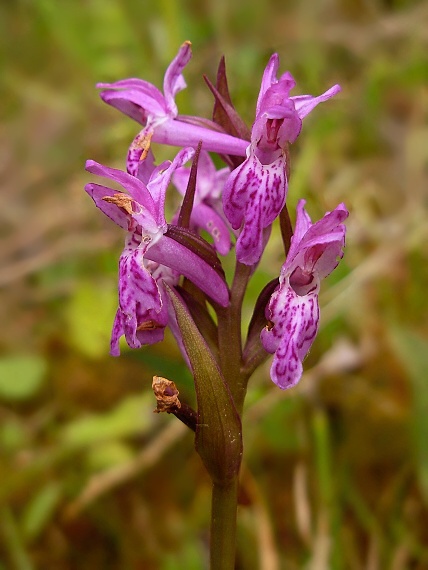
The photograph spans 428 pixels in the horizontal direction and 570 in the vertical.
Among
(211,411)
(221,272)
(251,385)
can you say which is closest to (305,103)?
(221,272)

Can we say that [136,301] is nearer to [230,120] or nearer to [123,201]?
[123,201]

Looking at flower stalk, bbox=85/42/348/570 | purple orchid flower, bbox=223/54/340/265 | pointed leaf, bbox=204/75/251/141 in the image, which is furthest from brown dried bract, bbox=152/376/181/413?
pointed leaf, bbox=204/75/251/141

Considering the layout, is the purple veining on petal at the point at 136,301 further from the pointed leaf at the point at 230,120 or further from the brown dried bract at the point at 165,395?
the pointed leaf at the point at 230,120

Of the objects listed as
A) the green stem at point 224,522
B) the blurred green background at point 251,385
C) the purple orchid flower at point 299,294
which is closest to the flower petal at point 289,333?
the purple orchid flower at point 299,294

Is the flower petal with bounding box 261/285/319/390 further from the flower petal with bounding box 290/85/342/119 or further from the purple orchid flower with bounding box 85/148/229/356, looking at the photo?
the flower petal with bounding box 290/85/342/119

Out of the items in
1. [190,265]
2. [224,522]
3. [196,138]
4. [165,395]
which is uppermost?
[196,138]

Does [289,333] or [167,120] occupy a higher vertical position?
[167,120]

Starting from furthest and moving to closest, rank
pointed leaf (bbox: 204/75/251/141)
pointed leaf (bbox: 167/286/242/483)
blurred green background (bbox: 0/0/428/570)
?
Result: blurred green background (bbox: 0/0/428/570) < pointed leaf (bbox: 204/75/251/141) < pointed leaf (bbox: 167/286/242/483)

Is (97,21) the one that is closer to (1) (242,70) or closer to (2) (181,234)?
(1) (242,70)
